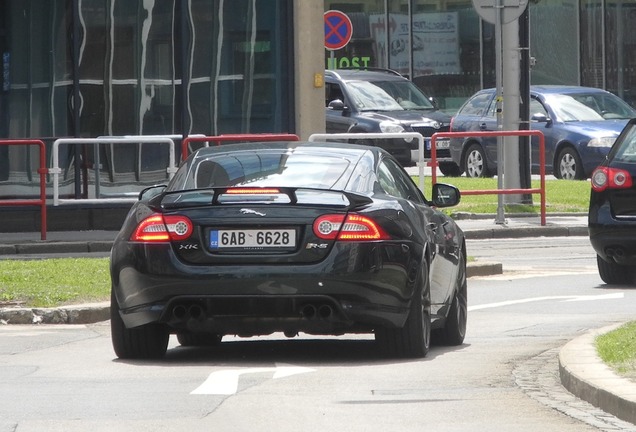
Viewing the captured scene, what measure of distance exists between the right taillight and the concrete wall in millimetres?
7646

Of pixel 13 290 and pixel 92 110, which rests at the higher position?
pixel 92 110

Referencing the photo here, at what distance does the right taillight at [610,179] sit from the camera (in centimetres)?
1511

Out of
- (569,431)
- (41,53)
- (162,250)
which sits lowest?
(569,431)

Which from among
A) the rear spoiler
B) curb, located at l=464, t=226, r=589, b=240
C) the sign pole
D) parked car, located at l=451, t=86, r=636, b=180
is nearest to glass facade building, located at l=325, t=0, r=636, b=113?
parked car, located at l=451, t=86, r=636, b=180

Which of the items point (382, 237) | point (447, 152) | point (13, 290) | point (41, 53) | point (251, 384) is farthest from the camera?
point (447, 152)

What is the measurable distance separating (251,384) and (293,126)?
13.4 m

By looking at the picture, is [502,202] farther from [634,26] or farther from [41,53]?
[634,26]

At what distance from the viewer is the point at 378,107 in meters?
32.9

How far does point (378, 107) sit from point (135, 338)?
→ 22.6 metres

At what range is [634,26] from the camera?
4294cm

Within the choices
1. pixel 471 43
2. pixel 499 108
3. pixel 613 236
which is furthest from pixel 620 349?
pixel 471 43

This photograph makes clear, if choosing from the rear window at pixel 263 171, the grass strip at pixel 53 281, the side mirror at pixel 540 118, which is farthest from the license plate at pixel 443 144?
the rear window at pixel 263 171

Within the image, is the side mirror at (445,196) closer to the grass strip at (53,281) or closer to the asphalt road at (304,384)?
the asphalt road at (304,384)

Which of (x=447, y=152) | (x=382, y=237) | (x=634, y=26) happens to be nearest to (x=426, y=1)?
(x=634, y=26)
